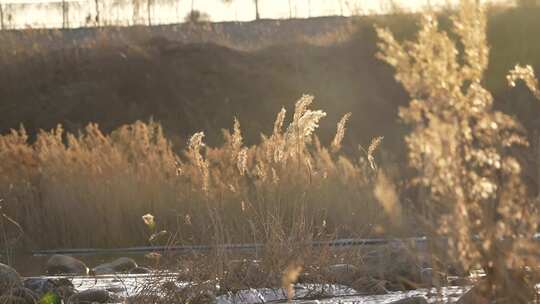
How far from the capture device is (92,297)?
297 inches

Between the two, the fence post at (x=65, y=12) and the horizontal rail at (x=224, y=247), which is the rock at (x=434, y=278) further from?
the fence post at (x=65, y=12)

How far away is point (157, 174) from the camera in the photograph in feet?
45.0

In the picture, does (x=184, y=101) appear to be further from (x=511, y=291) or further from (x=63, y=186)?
(x=511, y=291)

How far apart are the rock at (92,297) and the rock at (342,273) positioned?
143 centimetres

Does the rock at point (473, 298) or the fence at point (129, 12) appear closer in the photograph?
the rock at point (473, 298)

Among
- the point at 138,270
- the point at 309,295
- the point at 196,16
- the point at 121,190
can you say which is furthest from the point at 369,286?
the point at 196,16

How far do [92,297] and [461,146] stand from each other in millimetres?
4029

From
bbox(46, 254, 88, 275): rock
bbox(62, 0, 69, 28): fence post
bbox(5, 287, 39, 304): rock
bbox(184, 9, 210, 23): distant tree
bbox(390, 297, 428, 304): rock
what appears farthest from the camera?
bbox(184, 9, 210, 23): distant tree

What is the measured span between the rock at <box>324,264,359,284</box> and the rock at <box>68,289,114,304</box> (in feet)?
4.70

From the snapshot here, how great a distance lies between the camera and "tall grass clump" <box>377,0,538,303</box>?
147 inches

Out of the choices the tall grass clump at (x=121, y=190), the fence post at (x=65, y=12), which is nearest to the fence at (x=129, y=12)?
the fence post at (x=65, y=12)

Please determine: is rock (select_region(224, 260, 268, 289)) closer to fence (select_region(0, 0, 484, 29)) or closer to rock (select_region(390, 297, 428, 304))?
rock (select_region(390, 297, 428, 304))

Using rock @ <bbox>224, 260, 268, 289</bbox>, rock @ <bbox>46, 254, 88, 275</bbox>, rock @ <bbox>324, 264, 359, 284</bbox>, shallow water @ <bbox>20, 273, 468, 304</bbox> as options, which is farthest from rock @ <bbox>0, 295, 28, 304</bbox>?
rock @ <bbox>46, 254, 88, 275</bbox>

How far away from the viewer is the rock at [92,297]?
24.6 feet
